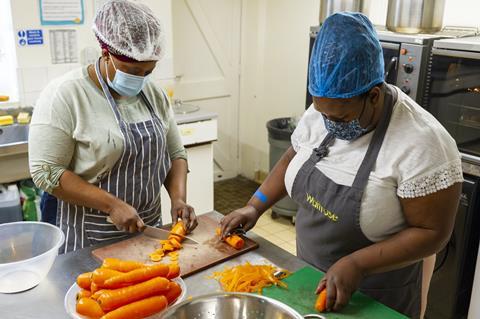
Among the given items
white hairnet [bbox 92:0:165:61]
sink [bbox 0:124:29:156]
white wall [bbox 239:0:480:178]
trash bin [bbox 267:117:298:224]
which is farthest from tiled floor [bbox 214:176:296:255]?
white hairnet [bbox 92:0:165:61]

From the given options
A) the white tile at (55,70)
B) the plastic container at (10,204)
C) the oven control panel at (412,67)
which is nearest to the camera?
the oven control panel at (412,67)

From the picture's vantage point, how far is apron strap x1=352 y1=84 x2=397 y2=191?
144cm

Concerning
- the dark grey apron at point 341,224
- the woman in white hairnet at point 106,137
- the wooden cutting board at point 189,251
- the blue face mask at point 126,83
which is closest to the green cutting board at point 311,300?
the dark grey apron at point 341,224

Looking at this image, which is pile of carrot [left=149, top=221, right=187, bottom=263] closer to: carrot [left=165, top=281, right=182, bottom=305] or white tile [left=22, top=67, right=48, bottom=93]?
carrot [left=165, top=281, right=182, bottom=305]

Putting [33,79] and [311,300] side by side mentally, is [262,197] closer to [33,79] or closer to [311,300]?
[311,300]

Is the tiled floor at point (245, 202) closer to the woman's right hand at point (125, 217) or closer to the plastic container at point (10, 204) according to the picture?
the plastic container at point (10, 204)

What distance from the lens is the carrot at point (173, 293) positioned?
1.35 meters

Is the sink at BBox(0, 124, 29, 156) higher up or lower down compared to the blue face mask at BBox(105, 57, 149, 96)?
lower down

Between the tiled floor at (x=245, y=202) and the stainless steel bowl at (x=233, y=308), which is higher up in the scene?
the stainless steel bowl at (x=233, y=308)

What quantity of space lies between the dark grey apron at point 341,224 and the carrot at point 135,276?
0.51m

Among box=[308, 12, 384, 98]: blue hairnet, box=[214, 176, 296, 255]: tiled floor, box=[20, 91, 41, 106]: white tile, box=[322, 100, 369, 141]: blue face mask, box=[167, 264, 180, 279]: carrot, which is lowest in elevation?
box=[214, 176, 296, 255]: tiled floor

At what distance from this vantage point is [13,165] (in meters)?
2.88

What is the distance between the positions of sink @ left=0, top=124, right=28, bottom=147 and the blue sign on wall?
50cm

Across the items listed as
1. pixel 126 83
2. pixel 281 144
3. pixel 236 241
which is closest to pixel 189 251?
pixel 236 241
